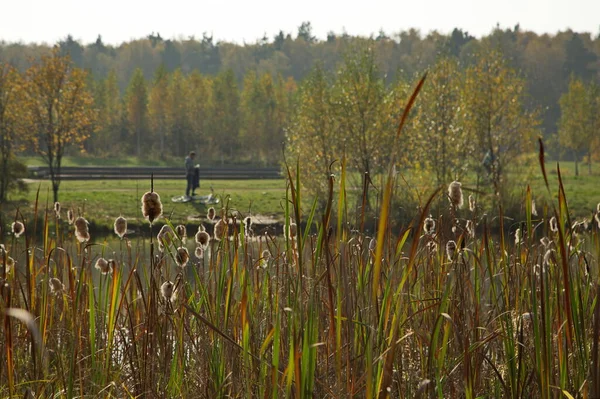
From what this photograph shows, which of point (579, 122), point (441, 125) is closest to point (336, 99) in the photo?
point (441, 125)

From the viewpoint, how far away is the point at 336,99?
2659 cm

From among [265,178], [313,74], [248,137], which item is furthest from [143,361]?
[248,137]

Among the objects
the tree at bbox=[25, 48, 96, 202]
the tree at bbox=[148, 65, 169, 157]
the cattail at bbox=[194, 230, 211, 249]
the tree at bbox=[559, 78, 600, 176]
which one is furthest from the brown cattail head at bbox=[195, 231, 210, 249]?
the tree at bbox=[148, 65, 169, 157]

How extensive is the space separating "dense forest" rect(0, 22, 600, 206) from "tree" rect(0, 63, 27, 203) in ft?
1.14

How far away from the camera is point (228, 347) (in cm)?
321

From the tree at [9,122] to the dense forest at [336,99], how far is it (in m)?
0.35

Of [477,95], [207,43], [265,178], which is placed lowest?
[265,178]

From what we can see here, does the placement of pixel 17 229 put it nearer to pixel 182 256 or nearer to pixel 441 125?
pixel 182 256

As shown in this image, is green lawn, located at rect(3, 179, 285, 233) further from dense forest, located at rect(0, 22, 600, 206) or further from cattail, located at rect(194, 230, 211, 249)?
cattail, located at rect(194, 230, 211, 249)

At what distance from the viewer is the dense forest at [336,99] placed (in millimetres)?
25047

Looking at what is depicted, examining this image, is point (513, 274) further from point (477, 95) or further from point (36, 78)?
point (36, 78)

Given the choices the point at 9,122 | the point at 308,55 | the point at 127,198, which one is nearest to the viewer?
the point at 127,198

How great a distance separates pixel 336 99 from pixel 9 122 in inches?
450

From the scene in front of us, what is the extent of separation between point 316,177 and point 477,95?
570 cm
